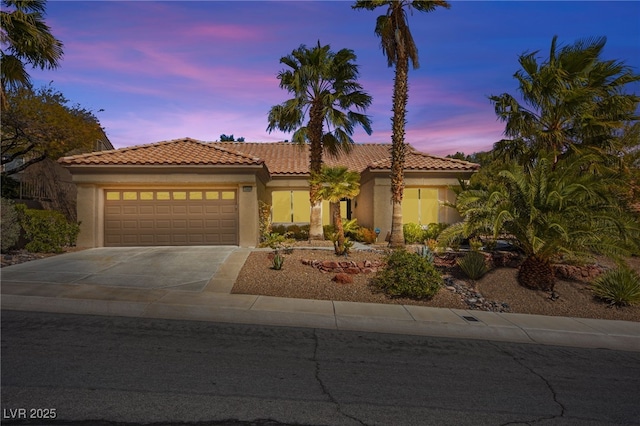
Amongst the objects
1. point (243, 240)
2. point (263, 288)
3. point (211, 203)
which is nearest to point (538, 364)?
point (263, 288)

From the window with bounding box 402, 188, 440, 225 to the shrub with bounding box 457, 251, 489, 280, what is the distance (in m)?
8.63

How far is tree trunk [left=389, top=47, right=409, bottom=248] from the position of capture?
15047 millimetres

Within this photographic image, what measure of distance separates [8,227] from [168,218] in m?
5.11

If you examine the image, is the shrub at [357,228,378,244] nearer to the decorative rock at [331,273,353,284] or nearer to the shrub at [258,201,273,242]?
the shrub at [258,201,273,242]

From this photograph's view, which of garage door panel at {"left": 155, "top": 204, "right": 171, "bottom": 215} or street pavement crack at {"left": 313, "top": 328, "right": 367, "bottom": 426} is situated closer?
street pavement crack at {"left": 313, "top": 328, "right": 367, "bottom": 426}

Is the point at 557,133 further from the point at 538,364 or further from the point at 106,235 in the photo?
the point at 106,235

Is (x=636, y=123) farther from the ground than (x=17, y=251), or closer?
farther from the ground

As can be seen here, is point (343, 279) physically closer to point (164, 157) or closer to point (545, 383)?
point (545, 383)

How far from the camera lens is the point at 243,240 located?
621 inches

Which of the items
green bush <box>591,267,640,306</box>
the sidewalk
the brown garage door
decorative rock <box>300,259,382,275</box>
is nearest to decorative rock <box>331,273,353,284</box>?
decorative rock <box>300,259,382,275</box>

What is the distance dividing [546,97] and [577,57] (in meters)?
1.64

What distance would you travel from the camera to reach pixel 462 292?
33.2ft

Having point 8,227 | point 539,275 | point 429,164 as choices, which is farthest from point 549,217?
point 8,227

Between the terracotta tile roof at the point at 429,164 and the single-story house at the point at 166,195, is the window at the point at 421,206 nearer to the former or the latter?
the terracotta tile roof at the point at 429,164
